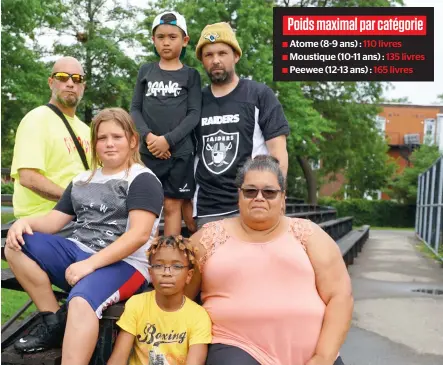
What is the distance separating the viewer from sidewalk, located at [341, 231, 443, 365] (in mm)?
5551

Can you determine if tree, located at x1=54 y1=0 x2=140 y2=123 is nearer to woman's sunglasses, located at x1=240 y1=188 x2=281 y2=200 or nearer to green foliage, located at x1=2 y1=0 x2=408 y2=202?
green foliage, located at x1=2 y1=0 x2=408 y2=202

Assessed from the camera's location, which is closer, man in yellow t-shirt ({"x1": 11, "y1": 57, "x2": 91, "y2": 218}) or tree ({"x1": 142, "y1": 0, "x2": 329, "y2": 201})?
man in yellow t-shirt ({"x1": 11, "y1": 57, "x2": 91, "y2": 218})

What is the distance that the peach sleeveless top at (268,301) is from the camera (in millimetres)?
2904

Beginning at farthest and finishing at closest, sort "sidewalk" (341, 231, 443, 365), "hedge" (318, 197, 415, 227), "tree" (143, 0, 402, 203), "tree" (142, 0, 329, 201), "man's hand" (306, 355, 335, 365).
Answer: "hedge" (318, 197, 415, 227), "tree" (143, 0, 402, 203), "tree" (142, 0, 329, 201), "sidewalk" (341, 231, 443, 365), "man's hand" (306, 355, 335, 365)

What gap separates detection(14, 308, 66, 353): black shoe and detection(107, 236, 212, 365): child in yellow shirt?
328 millimetres

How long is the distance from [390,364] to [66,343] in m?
3.31

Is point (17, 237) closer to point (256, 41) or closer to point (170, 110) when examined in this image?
point (170, 110)

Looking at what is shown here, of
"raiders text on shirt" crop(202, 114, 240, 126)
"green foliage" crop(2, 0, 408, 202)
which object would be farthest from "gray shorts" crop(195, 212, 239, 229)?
"green foliage" crop(2, 0, 408, 202)

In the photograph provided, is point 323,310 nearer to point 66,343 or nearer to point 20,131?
point 66,343

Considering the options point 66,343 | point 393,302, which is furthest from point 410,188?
point 66,343

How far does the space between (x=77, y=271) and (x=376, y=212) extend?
42208mm

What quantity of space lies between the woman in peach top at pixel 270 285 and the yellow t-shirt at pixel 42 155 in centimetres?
129

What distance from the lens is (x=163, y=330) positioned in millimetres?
2977

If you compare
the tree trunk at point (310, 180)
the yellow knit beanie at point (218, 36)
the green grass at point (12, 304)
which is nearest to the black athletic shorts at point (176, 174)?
the yellow knit beanie at point (218, 36)
